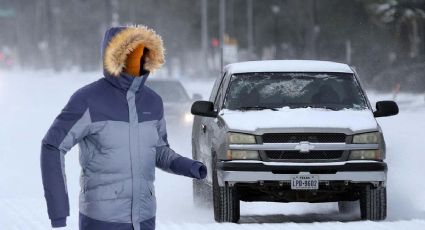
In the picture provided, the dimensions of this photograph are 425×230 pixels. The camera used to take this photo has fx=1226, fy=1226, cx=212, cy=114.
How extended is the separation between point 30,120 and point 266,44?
6422 cm

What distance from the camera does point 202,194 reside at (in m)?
13.8

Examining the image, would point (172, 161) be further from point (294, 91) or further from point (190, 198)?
point (190, 198)

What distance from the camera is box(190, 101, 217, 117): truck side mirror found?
489 inches

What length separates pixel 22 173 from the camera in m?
18.8

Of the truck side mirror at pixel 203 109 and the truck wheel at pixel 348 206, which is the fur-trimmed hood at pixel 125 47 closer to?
the truck side mirror at pixel 203 109

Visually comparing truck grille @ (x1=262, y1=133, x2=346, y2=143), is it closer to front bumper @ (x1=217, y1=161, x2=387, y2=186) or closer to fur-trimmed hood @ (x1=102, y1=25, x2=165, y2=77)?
front bumper @ (x1=217, y1=161, x2=387, y2=186)

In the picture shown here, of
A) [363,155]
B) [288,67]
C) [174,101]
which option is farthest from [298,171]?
[174,101]

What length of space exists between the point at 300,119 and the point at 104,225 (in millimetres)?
6649

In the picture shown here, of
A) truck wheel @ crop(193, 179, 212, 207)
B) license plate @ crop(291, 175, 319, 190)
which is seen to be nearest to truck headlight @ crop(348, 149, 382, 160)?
license plate @ crop(291, 175, 319, 190)

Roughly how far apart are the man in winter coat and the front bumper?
610 cm

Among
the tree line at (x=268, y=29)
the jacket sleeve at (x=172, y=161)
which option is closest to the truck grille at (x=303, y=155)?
the jacket sleeve at (x=172, y=161)

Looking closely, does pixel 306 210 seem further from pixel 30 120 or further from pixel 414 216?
pixel 30 120

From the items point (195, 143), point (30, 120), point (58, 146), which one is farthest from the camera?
point (30, 120)

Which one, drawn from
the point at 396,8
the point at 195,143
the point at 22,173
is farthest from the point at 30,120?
the point at 396,8
